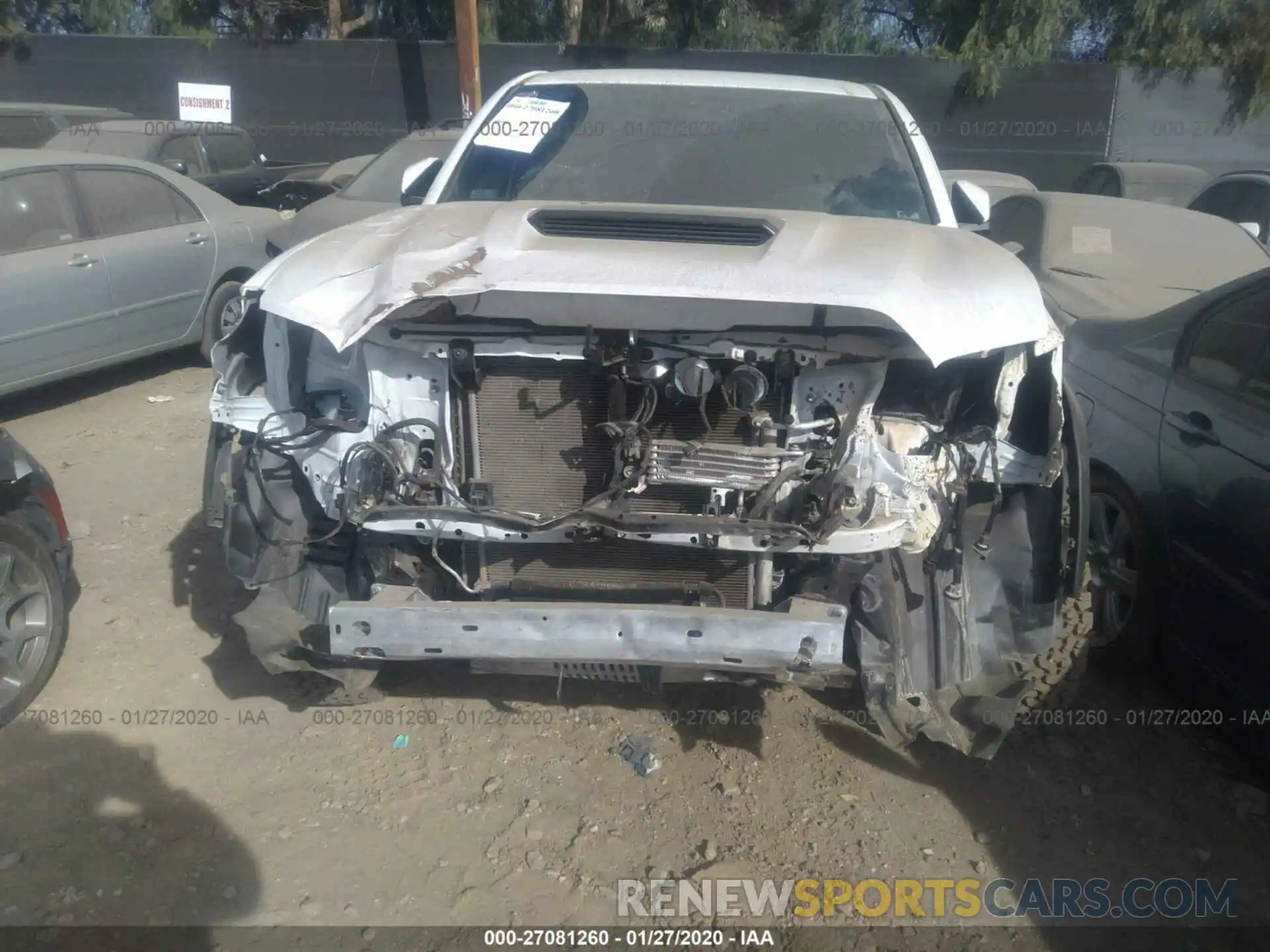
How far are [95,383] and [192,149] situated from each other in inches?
173

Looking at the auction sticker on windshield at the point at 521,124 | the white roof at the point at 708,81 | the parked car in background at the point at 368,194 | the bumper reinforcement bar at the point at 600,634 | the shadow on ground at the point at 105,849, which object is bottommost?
the shadow on ground at the point at 105,849

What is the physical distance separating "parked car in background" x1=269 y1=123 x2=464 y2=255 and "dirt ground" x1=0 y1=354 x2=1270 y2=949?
4.22 meters

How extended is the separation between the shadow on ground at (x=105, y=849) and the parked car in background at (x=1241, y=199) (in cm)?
872

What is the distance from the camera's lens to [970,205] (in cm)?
401

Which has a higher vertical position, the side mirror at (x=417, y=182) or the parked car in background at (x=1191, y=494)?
the side mirror at (x=417, y=182)

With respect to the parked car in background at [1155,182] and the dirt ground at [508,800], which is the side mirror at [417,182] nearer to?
the dirt ground at [508,800]

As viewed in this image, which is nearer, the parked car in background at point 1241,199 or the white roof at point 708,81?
the white roof at point 708,81

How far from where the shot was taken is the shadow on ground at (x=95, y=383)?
646 cm

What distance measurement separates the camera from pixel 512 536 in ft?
9.01

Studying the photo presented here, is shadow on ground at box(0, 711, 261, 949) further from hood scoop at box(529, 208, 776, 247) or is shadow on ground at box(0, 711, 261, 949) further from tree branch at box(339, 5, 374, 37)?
tree branch at box(339, 5, 374, 37)

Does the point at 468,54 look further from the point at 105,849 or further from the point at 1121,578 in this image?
the point at 105,849

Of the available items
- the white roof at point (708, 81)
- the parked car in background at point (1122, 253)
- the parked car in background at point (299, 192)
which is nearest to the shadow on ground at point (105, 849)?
the white roof at point (708, 81)

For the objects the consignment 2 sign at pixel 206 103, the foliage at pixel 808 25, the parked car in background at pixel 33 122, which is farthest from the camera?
the foliage at pixel 808 25

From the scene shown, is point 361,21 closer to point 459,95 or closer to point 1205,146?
point 459,95
